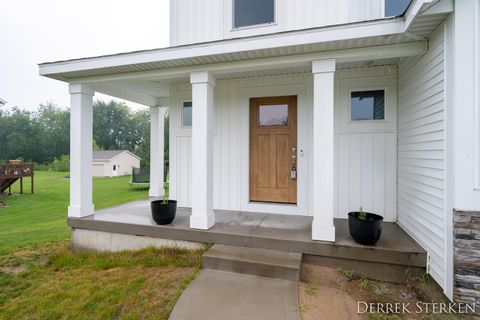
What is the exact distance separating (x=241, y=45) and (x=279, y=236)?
2421 mm

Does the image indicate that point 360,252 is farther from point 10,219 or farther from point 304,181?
point 10,219

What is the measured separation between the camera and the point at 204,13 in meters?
4.61

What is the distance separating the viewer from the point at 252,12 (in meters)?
A: 4.40

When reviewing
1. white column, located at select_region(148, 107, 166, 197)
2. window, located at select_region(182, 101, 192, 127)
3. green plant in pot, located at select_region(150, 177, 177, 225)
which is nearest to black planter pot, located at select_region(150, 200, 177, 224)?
green plant in pot, located at select_region(150, 177, 177, 225)

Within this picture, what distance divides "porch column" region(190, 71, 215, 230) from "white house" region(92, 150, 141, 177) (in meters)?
19.7

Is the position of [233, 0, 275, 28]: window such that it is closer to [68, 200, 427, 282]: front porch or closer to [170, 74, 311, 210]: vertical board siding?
[170, 74, 311, 210]: vertical board siding

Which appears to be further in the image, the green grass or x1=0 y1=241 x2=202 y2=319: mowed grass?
the green grass

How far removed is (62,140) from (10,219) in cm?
3467

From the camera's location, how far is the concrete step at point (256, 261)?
265 cm

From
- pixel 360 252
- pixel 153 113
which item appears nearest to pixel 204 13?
pixel 153 113

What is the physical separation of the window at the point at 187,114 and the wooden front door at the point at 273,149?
1267 millimetres

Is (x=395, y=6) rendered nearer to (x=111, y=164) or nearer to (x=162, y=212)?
(x=162, y=212)

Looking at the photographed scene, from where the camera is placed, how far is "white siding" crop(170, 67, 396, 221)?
12.4 ft

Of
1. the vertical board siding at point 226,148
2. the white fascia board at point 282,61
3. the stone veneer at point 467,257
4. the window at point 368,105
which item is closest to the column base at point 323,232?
the stone veneer at point 467,257
